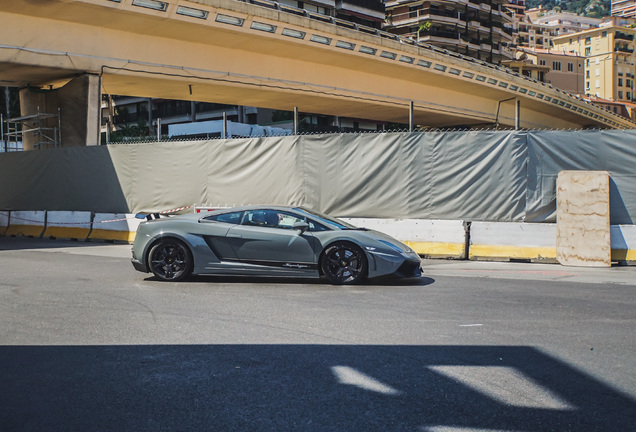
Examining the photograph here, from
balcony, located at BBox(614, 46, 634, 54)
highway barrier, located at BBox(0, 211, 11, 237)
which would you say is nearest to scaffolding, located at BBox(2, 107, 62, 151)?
highway barrier, located at BBox(0, 211, 11, 237)

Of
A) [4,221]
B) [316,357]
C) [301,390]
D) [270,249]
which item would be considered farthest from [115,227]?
[301,390]

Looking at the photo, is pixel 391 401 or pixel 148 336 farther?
pixel 148 336

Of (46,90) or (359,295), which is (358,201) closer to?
(359,295)

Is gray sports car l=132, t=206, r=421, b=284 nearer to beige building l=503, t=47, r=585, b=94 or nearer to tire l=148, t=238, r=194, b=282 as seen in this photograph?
tire l=148, t=238, r=194, b=282

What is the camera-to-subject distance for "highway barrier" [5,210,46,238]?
19.5m

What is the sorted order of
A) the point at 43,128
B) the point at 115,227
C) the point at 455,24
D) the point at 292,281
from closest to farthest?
the point at 292,281 < the point at 115,227 < the point at 43,128 < the point at 455,24

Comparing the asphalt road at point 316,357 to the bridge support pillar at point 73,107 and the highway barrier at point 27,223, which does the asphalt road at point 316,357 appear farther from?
the bridge support pillar at point 73,107

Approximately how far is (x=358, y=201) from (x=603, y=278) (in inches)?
215

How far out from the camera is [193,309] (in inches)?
300

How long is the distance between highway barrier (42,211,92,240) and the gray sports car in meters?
9.09

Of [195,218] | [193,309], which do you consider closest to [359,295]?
[193,309]

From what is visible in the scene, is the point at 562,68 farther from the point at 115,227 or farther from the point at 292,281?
the point at 292,281

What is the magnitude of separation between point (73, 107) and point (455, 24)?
72342mm

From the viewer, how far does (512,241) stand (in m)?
12.9
